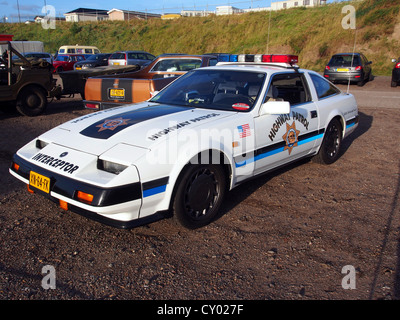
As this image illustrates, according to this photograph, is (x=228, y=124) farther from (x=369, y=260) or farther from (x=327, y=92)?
(x=327, y=92)

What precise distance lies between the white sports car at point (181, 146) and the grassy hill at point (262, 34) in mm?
12081

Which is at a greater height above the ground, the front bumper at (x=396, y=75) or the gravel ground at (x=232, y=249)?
the front bumper at (x=396, y=75)

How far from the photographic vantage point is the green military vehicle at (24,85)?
8306 millimetres

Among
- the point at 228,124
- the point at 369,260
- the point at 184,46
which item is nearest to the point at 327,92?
the point at 228,124

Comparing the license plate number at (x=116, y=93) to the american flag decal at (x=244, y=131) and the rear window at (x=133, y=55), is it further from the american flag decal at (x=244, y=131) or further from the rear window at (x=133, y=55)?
the rear window at (x=133, y=55)

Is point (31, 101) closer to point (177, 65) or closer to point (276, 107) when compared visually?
point (177, 65)

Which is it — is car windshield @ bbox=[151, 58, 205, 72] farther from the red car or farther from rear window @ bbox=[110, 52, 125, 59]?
the red car

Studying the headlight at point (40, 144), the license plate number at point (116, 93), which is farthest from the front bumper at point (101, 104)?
the headlight at point (40, 144)

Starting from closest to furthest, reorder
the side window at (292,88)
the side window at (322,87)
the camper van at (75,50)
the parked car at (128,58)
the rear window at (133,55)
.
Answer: the side window at (292,88) → the side window at (322,87) → the parked car at (128,58) → the rear window at (133,55) → the camper van at (75,50)

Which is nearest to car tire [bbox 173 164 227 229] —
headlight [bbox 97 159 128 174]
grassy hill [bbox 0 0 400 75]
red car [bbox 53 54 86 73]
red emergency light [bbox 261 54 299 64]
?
headlight [bbox 97 159 128 174]

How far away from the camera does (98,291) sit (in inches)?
101

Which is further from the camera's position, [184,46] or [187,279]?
[184,46]
